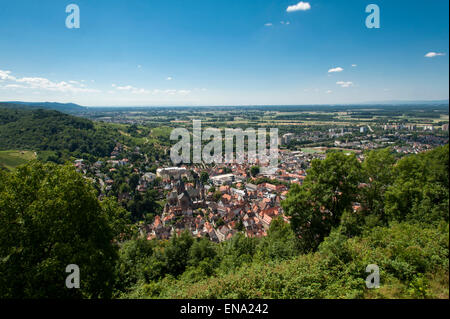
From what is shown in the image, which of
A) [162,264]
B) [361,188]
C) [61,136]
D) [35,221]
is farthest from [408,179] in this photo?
[61,136]

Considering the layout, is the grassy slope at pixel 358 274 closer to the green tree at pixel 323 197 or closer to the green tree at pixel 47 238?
the green tree at pixel 47 238

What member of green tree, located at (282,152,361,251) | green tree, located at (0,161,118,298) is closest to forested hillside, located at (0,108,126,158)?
green tree, located at (0,161,118,298)

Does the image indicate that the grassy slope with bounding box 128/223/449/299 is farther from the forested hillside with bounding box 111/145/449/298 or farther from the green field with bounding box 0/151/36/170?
the green field with bounding box 0/151/36/170

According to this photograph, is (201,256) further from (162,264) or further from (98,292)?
(98,292)

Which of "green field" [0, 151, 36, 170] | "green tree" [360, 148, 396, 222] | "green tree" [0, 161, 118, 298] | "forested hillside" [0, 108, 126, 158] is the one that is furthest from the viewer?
"forested hillside" [0, 108, 126, 158]

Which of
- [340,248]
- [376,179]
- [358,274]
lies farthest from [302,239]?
[376,179]

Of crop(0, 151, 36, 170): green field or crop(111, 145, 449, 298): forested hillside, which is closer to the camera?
crop(111, 145, 449, 298): forested hillside
